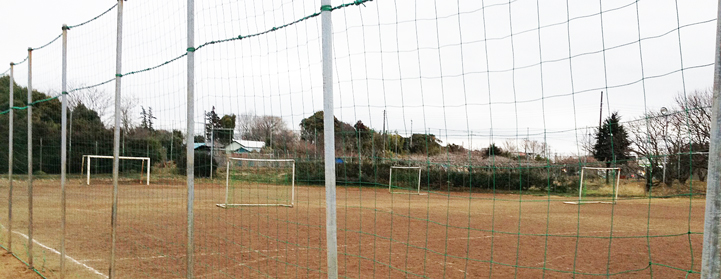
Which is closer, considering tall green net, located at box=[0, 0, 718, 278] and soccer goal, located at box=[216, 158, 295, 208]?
tall green net, located at box=[0, 0, 718, 278]

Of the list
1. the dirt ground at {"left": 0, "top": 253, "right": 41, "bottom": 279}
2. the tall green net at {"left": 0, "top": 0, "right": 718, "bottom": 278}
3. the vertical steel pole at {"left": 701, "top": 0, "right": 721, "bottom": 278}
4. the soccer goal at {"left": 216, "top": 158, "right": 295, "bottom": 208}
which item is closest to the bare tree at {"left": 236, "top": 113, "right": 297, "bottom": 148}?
the tall green net at {"left": 0, "top": 0, "right": 718, "bottom": 278}

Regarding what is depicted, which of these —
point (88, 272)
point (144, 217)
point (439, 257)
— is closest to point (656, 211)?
point (439, 257)

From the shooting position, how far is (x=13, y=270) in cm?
589

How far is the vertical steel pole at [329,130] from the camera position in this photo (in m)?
2.18

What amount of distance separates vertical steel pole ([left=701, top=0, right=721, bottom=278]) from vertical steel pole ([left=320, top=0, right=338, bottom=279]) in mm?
1316

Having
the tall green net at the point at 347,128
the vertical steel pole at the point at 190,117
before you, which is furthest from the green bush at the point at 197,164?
the vertical steel pole at the point at 190,117

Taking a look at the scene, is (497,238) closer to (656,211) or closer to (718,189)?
(718,189)

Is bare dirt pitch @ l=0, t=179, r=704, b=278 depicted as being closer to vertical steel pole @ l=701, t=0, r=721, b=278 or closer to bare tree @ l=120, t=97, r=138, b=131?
vertical steel pole @ l=701, t=0, r=721, b=278

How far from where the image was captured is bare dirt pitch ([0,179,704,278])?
19.5 feet

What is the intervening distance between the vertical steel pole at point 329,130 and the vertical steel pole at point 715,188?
132 centimetres

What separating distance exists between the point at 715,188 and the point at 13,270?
6.82 meters

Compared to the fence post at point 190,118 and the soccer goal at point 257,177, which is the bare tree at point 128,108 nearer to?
the fence post at point 190,118

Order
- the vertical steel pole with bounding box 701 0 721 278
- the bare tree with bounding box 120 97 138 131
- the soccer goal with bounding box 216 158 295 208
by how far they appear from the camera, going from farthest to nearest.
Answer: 1. the soccer goal with bounding box 216 158 295 208
2. the bare tree with bounding box 120 97 138 131
3. the vertical steel pole with bounding box 701 0 721 278

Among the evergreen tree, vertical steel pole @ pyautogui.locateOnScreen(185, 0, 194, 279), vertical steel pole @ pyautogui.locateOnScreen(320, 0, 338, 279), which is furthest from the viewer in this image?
vertical steel pole @ pyautogui.locateOnScreen(185, 0, 194, 279)
